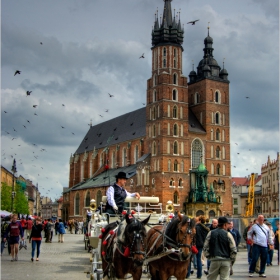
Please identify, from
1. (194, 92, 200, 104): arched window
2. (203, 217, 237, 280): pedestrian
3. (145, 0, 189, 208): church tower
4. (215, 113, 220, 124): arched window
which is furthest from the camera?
(194, 92, 200, 104): arched window

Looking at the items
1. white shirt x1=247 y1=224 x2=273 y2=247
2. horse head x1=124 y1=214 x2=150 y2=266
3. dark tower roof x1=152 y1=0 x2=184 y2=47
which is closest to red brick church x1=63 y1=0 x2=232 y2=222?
dark tower roof x1=152 y1=0 x2=184 y2=47

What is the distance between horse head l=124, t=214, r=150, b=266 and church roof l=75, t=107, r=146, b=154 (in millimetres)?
59065

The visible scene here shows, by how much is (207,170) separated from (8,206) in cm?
2515

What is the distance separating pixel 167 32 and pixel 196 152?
16.3 metres

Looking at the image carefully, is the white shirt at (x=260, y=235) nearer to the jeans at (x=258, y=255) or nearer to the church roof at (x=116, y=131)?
the jeans at (x=258, y=255)

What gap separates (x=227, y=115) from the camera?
65062mm

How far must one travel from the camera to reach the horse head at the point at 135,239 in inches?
305

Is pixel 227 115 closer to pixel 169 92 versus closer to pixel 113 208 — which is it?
pixel 169 92

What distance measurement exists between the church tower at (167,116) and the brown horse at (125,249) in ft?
160

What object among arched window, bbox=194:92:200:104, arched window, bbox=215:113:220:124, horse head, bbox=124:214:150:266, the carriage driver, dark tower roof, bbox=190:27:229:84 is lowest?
horse head, bbox=124:214:150:266

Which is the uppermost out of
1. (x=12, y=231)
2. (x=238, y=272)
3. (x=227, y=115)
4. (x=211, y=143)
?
(x=227, y=115)

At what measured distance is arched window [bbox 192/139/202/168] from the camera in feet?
203

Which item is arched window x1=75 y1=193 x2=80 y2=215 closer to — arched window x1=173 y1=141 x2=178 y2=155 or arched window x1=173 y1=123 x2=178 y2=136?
arched window x1=173 y1=141 x2=178 y2=155

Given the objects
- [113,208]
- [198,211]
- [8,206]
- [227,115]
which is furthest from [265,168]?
[113,208]
